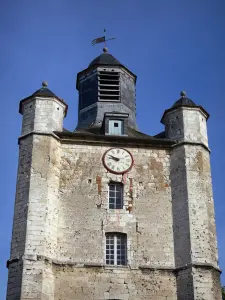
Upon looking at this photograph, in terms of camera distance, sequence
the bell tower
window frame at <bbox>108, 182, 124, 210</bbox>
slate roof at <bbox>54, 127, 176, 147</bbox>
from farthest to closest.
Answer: the bell tower
slate roof at <bbox>54, 127, 176, 147</bbox>
window frame at <bbox>108, 182, 124, 210</bbox>

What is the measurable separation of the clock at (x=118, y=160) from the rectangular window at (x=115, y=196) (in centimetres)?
47

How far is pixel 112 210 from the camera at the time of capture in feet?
62.1

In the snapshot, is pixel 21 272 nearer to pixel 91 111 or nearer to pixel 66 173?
pixel 66 173

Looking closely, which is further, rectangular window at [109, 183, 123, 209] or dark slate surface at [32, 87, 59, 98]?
dark slate surface at [32, 87, 59, 98]

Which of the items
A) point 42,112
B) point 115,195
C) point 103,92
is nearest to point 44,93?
point 42,112

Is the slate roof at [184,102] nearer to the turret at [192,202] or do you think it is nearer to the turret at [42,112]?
the turret at [192,202]

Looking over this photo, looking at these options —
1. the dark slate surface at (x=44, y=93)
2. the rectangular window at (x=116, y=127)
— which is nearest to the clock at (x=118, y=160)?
the rectangular window at (x=116, y=127)

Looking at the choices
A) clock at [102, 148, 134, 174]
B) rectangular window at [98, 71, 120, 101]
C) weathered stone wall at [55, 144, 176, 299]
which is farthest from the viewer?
rectangular window at [98, 71, 120, 101]

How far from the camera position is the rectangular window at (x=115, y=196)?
62.8 ft

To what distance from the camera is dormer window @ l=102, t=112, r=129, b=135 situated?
2073cm

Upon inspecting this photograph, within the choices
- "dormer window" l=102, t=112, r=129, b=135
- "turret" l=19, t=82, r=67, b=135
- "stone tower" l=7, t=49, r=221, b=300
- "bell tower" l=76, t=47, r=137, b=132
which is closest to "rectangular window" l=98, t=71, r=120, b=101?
"bell tower" l=76, t=47, r=137, b=132

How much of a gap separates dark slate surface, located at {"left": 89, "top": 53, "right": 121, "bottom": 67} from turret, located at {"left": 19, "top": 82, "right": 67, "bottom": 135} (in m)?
3.43

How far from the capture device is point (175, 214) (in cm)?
1895

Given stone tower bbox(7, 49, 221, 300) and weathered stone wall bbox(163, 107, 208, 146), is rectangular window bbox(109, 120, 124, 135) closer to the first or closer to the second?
stone tower bbox(7, 49, 221, 300)
